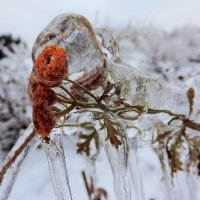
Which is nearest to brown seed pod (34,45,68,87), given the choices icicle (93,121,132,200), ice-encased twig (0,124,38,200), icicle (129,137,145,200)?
icicle (93,121,132,200)

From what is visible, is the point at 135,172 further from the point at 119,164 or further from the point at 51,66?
the point at 51,66

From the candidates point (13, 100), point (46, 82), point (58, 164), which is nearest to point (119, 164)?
point (58, 164)

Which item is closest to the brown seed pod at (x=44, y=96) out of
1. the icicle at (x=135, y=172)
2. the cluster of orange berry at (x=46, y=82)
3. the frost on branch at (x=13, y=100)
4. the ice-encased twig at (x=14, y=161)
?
the cluster of orange berry at (x=46, y=82)

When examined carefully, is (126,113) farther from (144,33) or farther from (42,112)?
(144,33)

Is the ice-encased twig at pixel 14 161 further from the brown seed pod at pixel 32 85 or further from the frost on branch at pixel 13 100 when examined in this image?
the frost on branch at pixel 13 100

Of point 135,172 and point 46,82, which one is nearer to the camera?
point 46,82

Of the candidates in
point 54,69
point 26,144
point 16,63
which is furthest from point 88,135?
point 16,63
